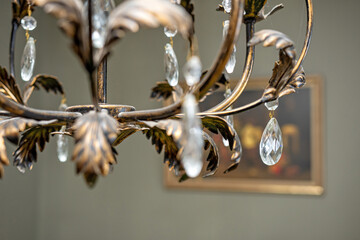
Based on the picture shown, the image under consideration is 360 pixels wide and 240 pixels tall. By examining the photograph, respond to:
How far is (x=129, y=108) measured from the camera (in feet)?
2.30

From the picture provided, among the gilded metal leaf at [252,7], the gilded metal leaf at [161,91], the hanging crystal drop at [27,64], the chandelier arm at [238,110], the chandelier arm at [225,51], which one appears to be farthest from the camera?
the gilded metal leaf at [161,91]

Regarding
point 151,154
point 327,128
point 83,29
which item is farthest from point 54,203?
point 83,29

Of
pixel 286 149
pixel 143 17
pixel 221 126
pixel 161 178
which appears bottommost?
pixel 161 178

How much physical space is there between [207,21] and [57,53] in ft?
3.72

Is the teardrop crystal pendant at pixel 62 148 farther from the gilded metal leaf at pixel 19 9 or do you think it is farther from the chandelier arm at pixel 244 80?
the chandelier arm at pixel 244 80

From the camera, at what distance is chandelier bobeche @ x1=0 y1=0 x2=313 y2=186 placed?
447 mm

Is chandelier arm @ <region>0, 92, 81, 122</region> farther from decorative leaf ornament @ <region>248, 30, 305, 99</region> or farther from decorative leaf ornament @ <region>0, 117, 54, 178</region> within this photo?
decorative leaf ornament @ <region>248, 30, 305, 99</region>

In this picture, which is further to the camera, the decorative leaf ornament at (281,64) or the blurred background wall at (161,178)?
the blurred background wall at (161,178)

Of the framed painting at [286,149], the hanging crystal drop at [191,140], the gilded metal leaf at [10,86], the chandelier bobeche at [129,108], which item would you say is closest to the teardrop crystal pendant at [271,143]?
Result: the chandelier bobeche at [129,108]

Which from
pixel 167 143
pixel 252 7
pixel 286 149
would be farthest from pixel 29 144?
pixel 286 149

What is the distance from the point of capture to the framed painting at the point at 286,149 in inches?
98.1

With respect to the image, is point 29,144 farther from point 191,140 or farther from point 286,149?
point 286,149

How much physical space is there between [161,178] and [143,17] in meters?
2.41

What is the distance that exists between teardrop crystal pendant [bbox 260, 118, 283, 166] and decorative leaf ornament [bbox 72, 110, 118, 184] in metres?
0.34
